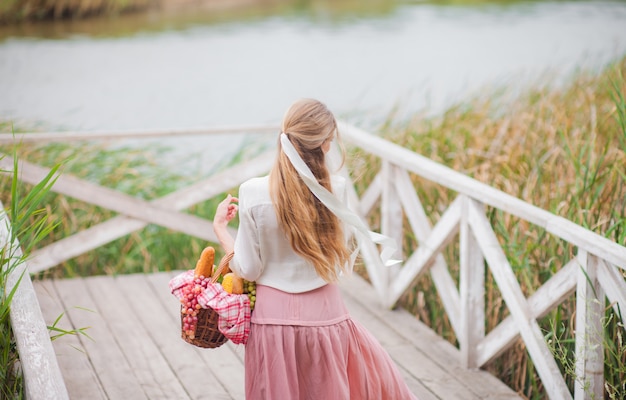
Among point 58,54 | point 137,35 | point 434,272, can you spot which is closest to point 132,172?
point 434,272

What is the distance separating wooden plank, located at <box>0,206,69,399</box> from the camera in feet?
6.85

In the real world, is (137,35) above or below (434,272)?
below

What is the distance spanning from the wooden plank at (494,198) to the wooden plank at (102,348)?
52.4 inches

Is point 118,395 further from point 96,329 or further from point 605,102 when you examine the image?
point 605,102

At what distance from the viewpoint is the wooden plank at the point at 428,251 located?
3205 mm

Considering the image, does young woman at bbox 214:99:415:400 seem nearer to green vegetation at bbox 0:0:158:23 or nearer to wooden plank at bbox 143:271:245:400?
wooden plank at bbox 143:271:245:400

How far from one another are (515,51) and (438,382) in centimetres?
1072

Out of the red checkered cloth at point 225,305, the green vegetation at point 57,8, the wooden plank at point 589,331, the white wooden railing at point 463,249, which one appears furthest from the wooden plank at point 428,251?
the green vegetation at point 57,8

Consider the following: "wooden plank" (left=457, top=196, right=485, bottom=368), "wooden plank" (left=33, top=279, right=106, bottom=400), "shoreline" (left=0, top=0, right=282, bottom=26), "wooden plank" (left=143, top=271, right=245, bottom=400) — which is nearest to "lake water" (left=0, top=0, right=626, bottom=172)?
"shoreline" (left=0, top=0, right=282, bottom=26)

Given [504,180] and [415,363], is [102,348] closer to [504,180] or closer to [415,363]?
[415,363]

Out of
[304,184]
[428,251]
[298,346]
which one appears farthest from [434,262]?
[304,184]

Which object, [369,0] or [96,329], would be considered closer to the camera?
[96,329]

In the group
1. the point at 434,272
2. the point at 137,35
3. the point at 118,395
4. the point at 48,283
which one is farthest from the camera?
the point at 137,35

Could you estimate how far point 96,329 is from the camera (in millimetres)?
3623
